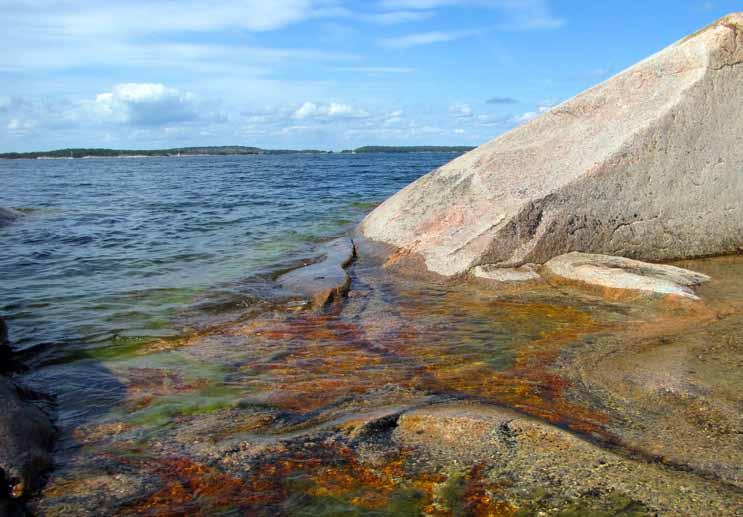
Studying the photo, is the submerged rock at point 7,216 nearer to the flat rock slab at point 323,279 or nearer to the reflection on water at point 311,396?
the flat rock slab at point 323,279

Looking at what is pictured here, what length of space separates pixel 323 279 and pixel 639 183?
13.8 feet

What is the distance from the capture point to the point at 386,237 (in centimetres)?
928

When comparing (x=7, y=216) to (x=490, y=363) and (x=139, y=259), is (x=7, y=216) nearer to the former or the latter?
(x=139, y=259)

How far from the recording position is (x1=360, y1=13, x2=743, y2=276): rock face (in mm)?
7375

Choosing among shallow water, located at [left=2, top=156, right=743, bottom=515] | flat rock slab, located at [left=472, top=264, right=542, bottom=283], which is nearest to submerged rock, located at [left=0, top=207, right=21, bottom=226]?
shallow water, located at [left=2, top=156, right=743, bottom=515]

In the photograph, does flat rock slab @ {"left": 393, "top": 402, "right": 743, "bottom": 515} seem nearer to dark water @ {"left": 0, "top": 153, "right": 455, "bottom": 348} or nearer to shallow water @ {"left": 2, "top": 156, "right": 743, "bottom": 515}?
shallow water @ {"left": 2, "top": 156, "right": 743, "bottom": 515}

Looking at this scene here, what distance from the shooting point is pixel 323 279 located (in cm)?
761

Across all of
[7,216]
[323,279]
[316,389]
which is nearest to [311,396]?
[316,389]

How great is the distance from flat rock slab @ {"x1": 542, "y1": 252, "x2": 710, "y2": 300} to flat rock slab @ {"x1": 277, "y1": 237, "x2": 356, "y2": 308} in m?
2.57

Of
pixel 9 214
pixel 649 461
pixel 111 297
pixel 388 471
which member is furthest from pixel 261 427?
pixel 9 214

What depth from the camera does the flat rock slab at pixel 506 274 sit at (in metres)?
7.04

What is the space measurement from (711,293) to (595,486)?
4.28 meters

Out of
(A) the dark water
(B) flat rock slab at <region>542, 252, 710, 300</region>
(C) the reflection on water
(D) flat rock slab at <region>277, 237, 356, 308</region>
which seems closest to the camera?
(C) the reflection on water

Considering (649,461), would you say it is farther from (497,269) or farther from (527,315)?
(497,269)
